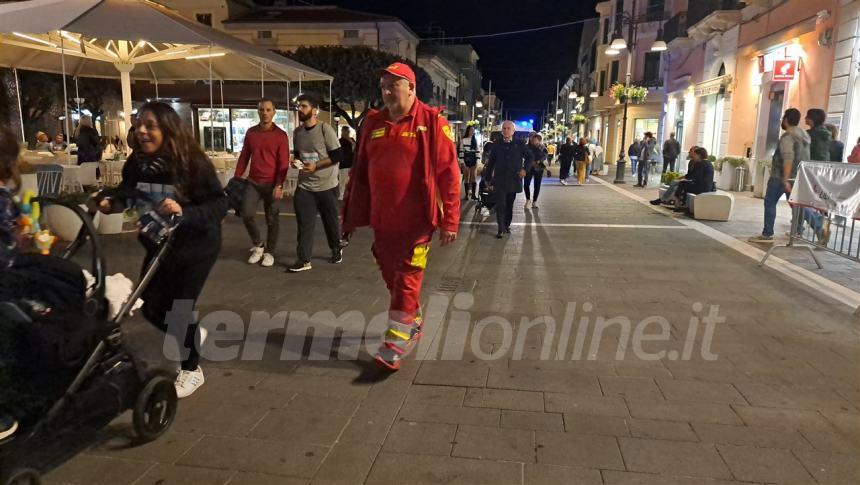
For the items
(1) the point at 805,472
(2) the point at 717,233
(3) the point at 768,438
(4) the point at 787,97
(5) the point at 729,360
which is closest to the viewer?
(1) the point at 805,472

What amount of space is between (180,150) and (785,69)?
15.9 metres

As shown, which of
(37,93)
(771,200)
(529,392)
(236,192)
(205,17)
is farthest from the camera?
(205,17)

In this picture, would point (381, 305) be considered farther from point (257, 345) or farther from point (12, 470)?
point (12, 470)

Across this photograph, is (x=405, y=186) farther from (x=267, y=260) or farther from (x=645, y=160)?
(x=645, y=160)

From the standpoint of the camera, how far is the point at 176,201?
324 centimetres

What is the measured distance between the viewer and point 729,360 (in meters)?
4.32

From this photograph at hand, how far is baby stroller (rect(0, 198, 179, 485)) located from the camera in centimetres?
236

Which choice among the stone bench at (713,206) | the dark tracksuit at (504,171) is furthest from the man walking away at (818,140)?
the dark tracksuit at (504,171)

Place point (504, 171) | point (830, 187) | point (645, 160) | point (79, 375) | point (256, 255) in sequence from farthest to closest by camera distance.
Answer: point (645, 160), point (504, 171), point (256, 255), point (830, 187), point (79, 375)

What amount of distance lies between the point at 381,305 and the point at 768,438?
3.28 metres

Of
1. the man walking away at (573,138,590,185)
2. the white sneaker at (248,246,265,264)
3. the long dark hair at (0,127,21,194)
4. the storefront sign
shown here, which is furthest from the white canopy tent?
the storefront sign

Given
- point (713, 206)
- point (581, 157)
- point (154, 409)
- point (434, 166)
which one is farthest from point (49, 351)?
point (581, 157)

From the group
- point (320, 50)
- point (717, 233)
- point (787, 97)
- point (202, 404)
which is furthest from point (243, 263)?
point (320, 50)

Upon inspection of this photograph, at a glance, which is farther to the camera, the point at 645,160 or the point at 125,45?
the point at 645,160
